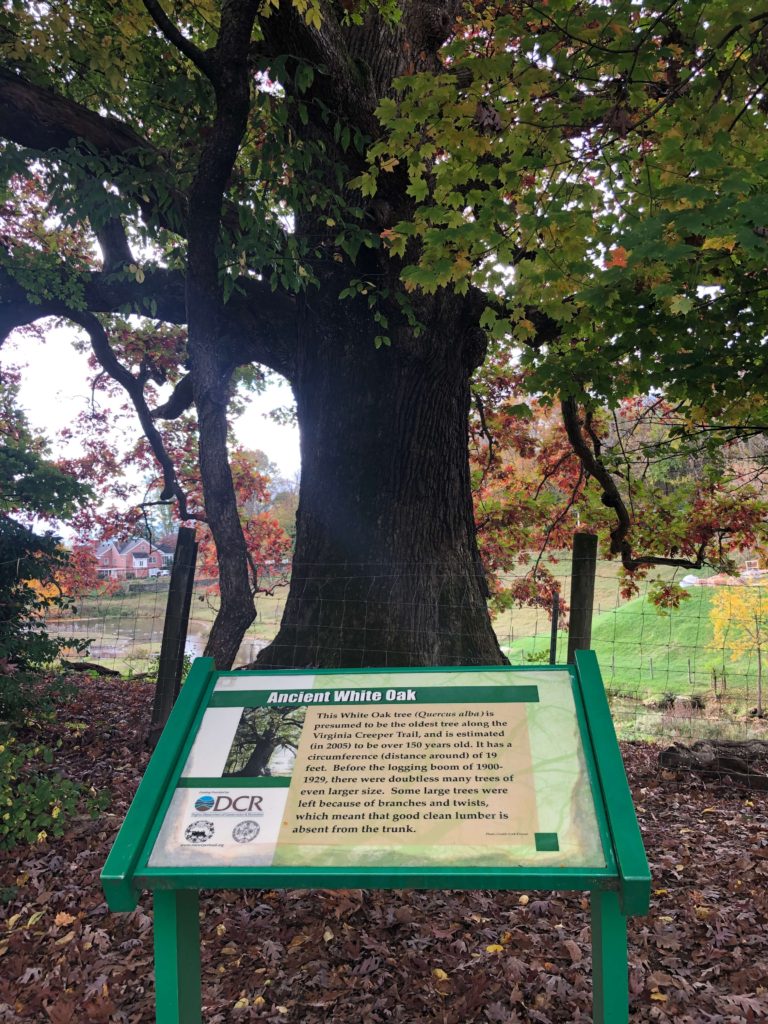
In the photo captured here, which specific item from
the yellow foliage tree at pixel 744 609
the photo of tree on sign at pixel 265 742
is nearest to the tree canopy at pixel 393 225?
the photo of tree on sign at pixel 265 742

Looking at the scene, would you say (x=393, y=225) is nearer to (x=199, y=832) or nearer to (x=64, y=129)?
(x=64, y=129)

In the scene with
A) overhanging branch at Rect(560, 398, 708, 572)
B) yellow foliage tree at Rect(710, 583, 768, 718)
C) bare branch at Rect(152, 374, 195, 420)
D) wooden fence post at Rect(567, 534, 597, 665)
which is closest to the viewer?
wooden fence post at Rect(567, 534, 597, 665)

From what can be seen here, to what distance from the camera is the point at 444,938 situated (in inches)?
127

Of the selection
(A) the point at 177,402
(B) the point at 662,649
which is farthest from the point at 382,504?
(B) the point at 662,649

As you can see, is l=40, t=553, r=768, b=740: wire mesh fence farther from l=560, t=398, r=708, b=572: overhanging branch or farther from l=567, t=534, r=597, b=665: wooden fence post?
l=567, t=534, r=597, b=665: wooden fence post

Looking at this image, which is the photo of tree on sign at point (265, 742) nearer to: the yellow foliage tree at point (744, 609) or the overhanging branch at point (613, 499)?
the overhanging branch at point (613, 499)

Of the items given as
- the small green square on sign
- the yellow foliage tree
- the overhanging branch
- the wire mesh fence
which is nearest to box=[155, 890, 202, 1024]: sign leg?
the small green square on sign

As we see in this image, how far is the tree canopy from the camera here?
4.04 m

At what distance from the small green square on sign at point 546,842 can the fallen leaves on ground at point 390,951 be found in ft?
4.08

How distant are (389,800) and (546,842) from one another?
1.61ft

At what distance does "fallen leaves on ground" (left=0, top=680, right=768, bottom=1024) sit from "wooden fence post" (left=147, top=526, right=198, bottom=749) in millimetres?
1341

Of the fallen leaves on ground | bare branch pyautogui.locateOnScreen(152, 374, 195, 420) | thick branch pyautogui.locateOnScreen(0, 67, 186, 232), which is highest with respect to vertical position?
thick branch pyautogui.locateOnScreen(0, 67, 186, 232)

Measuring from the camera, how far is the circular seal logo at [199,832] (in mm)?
2041

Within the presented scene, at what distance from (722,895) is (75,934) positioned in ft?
11.4
